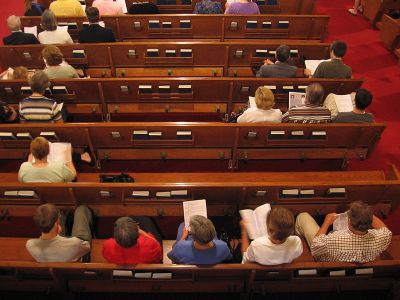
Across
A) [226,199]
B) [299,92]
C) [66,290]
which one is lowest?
[66,290]

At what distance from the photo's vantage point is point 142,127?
387 centimetres

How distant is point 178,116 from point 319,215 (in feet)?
7.83

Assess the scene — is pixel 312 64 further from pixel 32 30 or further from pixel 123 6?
pixel 32 30

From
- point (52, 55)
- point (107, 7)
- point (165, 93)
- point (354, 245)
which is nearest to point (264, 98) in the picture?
point (165, 93)

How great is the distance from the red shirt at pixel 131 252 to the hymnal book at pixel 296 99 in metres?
2.46

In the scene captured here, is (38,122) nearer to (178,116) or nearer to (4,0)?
(178,116)

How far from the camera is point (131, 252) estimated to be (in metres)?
2.78

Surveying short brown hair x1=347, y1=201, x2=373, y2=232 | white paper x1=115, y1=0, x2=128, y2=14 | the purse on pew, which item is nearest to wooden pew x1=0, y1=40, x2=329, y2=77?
white paper x1=115, y1=0, x2=128, y2=14

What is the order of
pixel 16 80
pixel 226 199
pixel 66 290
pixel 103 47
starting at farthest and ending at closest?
1. pixel 103 47
2. pixel 16 80
3. pixel 226 199
4. pixel 66 290

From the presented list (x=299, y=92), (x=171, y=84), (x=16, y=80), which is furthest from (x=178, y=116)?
(x=16, y=80)

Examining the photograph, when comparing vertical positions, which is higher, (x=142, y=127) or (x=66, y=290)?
(x=142, y=127)

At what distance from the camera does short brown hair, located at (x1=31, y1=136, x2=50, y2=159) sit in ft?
10.8

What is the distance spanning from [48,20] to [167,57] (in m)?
1.67

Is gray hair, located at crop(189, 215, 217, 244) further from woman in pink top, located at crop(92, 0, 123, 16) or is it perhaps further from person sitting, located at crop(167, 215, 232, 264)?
woman in pink top, located at crop(92, 0, 123, 16)
